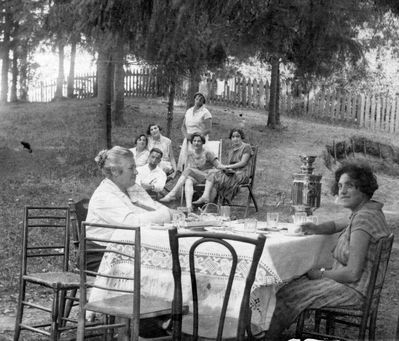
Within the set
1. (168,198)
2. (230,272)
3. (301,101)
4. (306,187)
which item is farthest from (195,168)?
(301,101)

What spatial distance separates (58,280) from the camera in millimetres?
5445

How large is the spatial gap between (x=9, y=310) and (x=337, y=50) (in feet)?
24.0

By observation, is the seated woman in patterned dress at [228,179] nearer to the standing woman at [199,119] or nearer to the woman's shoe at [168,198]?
the woman's shoe at [168,198]

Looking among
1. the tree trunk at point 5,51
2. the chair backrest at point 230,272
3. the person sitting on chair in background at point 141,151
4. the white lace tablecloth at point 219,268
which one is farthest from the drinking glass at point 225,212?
the tree trunk at point 5,51

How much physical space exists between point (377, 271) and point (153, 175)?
24.5ft

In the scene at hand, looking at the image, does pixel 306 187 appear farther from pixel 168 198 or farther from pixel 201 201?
pixel 168 198

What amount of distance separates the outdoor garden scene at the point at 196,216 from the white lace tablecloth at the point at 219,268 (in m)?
0.01

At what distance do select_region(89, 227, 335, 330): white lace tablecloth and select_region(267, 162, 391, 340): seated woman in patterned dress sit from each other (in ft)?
0.30

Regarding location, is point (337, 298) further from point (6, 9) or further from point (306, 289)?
point (6, 9)

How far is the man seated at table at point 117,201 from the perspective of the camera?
541 centimetres

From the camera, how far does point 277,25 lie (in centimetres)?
845

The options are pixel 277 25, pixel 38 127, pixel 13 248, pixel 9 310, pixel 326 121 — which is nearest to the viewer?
pixel 9 310

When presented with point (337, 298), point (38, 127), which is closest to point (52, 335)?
point (337, 298)

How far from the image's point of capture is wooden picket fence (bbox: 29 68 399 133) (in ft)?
89.6
